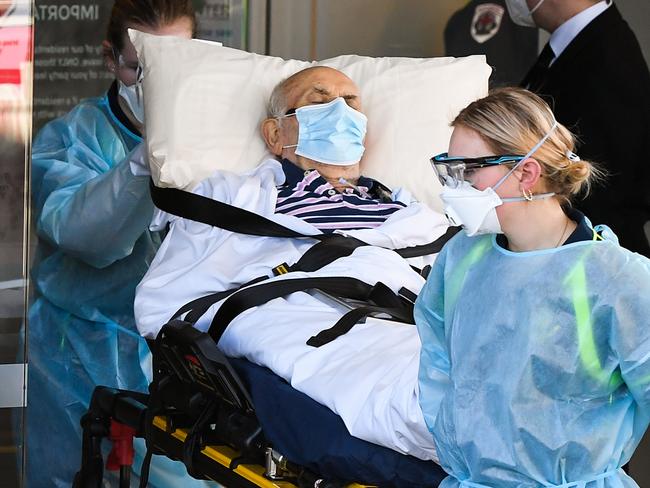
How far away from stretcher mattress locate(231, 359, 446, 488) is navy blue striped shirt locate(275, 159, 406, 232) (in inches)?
22.7

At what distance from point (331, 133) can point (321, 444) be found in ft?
3.64

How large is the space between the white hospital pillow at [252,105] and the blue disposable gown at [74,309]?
0.50 m

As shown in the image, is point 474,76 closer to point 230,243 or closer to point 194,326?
point 230,243

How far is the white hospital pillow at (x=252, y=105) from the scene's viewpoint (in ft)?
9.57

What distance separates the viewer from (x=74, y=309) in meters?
3.49

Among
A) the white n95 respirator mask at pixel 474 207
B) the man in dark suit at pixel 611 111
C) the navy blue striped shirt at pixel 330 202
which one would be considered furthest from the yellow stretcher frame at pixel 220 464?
the man in dark suit at pixel 611 111

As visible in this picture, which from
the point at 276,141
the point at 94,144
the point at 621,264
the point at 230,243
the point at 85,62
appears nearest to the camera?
the point at 621,264

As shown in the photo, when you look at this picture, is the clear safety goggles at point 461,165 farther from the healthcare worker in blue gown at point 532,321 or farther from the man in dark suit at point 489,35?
the man in dark suit at point 489,35

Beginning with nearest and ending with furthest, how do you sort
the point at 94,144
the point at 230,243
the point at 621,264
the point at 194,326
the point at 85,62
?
1. the point at 621,264
2. the point at 194,326
3. the point at 230,243
4. the point at 94,144
5. the point at 85,62

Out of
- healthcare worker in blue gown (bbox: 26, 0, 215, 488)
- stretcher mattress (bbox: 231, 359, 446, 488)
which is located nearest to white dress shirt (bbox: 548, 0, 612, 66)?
healthcare worker in blue gown (bbox: 26, 0, 215, 488)

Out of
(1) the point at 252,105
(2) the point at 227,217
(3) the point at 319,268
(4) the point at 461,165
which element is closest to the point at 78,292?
(1) the point at 252,105

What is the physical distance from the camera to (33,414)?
349 centimetres

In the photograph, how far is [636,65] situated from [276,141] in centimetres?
103

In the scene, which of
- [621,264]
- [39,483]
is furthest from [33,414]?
[621,264]
